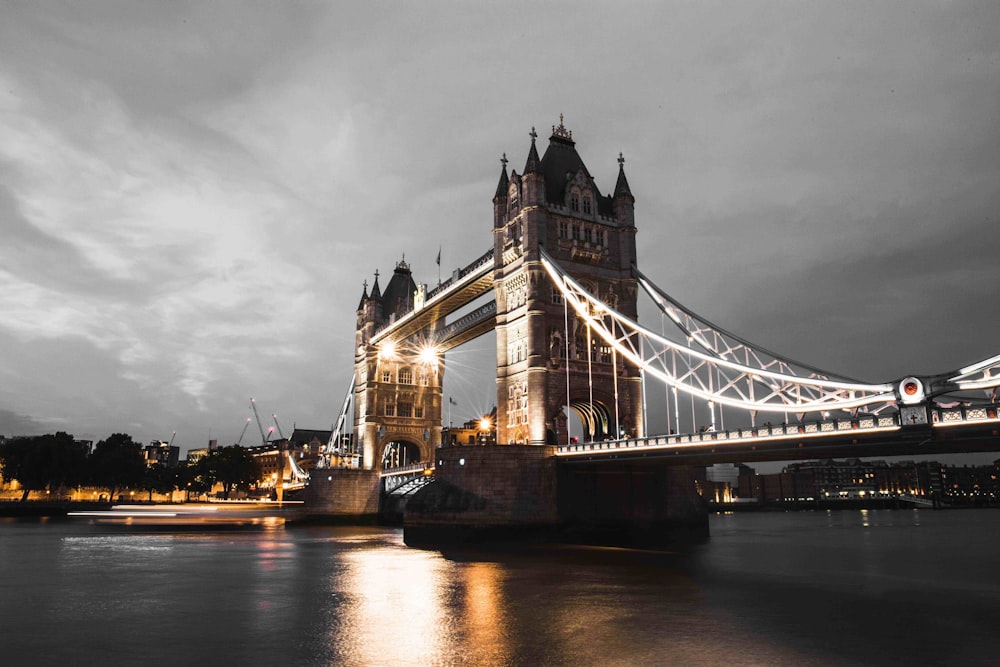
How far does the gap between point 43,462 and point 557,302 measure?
70665 millimetres

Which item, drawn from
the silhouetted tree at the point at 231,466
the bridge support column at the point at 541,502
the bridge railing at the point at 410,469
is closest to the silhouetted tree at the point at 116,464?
the silhouetted tree at the point at 231,466

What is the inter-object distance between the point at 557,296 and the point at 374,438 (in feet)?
119

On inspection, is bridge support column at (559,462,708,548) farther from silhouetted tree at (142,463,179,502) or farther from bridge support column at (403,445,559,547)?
silhouetted tree at (142,463,179,502)

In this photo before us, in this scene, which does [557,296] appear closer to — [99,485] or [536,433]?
[536,433]

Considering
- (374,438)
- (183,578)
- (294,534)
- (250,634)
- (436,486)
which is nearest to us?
(250,634)

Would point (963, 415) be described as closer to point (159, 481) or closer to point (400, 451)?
point (400, 451)

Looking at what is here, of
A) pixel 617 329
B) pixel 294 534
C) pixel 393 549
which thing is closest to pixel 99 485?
pixel 294 534

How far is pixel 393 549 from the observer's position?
37.8 metres

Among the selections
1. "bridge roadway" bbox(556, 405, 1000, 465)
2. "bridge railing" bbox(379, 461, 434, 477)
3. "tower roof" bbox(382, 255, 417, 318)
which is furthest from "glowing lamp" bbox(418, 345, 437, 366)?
"bridge roadway" bbox(556, 405, 1000, 465)

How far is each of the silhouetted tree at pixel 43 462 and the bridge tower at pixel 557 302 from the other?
6503 cm

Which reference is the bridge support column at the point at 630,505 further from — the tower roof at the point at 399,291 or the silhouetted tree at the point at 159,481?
the silhouetted tree at the point at 159,481

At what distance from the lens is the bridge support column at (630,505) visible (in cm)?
4097

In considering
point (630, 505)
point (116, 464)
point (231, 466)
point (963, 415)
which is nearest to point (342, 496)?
point (630, 505)

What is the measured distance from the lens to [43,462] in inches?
3243
